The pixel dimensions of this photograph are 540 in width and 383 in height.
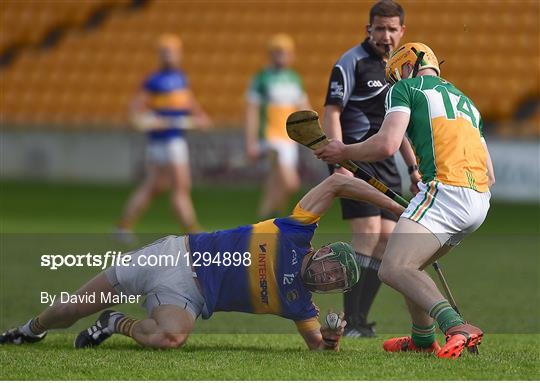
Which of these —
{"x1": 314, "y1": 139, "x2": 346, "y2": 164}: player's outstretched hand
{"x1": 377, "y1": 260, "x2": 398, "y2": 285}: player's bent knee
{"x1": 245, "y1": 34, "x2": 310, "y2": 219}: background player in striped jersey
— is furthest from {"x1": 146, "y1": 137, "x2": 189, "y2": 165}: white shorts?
{"x1": 377, "y1": 260, "x2": 398, "y2": 285}: player's bent knee

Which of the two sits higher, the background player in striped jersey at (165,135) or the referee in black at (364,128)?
the referee in black at (364,128)

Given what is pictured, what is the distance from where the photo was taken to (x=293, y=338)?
718cm

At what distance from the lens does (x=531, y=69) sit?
20188 millimetres

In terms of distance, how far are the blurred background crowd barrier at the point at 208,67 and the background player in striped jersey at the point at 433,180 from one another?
464 inches

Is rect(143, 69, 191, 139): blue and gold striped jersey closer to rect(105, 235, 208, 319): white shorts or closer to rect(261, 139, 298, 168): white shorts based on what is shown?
rect(261, 139, 298, 168): white shorts

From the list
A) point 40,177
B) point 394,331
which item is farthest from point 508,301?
point 40,177

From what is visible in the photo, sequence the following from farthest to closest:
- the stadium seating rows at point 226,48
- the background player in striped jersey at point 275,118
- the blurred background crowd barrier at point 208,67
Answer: the stadium seating rows at point 226,48
the blurred background crowd barrier at point 208,67
the background player in striped jersey at point 275,118

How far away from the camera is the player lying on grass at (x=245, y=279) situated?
6181 millimetres

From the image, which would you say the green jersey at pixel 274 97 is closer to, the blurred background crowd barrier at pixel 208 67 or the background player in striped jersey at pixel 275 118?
the background player in striped jersey at pixel 275 118

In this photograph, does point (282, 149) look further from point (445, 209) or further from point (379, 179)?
point (445, 209)

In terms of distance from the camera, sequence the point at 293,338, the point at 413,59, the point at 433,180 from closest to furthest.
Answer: the point at 433,180
the point at 413,59
the point at 293,338

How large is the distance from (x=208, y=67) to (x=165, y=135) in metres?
10.0

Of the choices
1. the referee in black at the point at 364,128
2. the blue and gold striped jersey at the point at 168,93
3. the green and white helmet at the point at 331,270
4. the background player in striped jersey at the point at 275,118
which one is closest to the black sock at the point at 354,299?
the referee in black at the point at 364,128

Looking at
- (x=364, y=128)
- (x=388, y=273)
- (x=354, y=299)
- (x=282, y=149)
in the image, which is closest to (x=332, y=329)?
(x=388, y=273)
